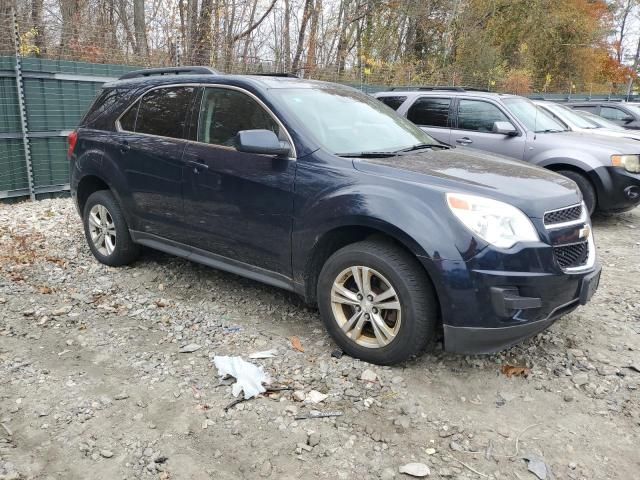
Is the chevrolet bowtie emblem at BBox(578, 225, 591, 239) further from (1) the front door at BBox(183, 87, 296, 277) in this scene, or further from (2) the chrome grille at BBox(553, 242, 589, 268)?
(1) the front door at BBox(183, 87, 296, 277)

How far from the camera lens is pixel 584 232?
3.43 metres

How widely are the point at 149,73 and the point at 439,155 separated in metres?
3.00

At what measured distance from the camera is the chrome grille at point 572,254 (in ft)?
10.4

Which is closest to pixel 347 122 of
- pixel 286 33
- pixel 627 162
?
pixel 627 162

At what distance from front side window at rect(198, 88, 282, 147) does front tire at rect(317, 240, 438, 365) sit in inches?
43.8

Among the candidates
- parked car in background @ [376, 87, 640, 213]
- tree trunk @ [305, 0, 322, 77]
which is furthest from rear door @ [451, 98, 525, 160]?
tree trunk @ [305, 0, 322, 77]

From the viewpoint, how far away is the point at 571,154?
7.26 meters

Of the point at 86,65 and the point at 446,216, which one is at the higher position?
the point at 86,65

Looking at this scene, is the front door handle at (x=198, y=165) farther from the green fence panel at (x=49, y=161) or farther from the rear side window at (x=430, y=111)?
the green fence panel at (x=49, y=161)

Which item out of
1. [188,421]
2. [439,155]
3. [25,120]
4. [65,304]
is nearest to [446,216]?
[439,155]

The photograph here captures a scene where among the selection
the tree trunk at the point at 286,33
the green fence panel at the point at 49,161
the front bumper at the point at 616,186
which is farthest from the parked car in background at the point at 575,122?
the tree trunk at the point at 286,33

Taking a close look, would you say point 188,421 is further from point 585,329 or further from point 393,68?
point 393,68

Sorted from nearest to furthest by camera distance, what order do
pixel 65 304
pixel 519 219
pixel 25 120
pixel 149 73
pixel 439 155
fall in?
pixel 519 219, pixel 439 155, pixel 65 304, pixel 149 73, pixel 25 120

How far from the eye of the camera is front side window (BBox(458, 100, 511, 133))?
783 cm
